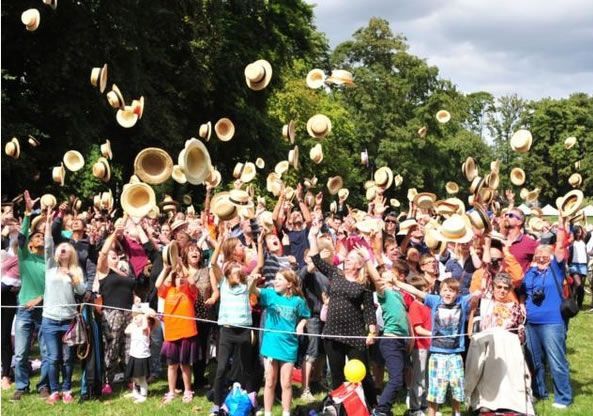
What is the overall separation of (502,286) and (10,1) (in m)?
15.3

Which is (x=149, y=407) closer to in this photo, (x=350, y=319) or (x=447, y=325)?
(x=350, y=319)

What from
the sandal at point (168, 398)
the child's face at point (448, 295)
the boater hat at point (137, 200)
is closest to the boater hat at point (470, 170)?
the child's face at point (448, 295)

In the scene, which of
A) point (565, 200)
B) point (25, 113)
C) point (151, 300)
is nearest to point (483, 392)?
point (565, 200)

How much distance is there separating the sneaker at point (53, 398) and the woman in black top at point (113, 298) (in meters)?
0.59

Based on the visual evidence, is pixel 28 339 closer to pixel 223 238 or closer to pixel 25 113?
pixel 223 238

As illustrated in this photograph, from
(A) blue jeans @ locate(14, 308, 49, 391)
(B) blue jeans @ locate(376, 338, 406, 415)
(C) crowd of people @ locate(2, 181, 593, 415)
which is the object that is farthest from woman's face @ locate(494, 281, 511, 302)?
(A) blue jeans @ locate(14, 308, 49, 391)

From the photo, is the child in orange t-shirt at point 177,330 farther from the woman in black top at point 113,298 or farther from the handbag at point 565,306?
the handbag at point 565,306

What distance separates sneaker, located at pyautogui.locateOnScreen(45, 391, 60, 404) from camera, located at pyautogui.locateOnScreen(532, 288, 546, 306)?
5449 millimetres

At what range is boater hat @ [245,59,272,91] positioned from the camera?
10180mm

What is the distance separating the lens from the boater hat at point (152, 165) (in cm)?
993

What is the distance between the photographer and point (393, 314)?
7023 mm

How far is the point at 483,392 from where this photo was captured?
6.89 m

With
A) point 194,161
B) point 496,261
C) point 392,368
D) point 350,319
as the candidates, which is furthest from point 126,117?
point 392,368

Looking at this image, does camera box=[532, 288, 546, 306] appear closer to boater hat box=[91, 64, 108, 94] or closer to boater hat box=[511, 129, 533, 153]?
boater hat box=[511, 129, 533, 153]
